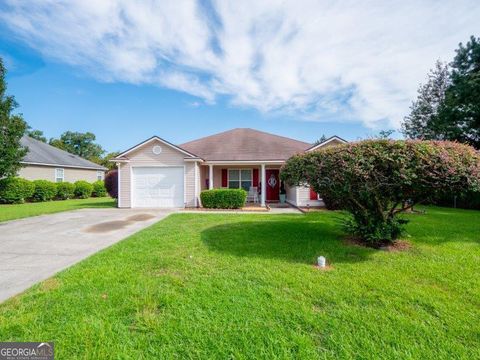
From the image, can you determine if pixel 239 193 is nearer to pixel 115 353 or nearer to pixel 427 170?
pixel 427 170

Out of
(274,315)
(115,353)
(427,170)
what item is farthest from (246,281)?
(427,170)

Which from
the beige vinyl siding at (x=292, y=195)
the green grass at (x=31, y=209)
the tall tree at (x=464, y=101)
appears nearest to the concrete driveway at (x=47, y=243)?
the green grass at (x=31, y=209)

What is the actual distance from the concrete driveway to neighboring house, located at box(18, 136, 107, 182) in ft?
46.6

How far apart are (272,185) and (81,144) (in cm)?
5881

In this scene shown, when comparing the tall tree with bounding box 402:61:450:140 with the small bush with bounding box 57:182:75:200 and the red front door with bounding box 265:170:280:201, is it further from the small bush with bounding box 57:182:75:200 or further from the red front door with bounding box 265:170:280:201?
the small bush with bounding box 57:182:75:200

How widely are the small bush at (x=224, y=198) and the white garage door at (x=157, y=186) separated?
168cm

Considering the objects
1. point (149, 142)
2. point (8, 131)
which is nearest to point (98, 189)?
point (8, 131)

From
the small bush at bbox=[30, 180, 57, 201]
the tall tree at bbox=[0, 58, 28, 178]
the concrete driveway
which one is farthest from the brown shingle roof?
the small bush at bbox=[30, 180, 57, 201]

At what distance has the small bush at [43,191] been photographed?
18305 millimetres

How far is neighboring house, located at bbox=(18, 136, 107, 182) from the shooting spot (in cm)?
1980

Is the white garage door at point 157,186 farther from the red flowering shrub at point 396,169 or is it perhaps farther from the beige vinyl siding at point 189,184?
the red flowering shrub at point 396,169

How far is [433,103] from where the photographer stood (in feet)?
78.6

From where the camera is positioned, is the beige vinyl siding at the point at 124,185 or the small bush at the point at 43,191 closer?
the beige vinyl siding at the point at 124,185

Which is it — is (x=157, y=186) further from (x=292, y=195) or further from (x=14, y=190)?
(x=14, y=190)
